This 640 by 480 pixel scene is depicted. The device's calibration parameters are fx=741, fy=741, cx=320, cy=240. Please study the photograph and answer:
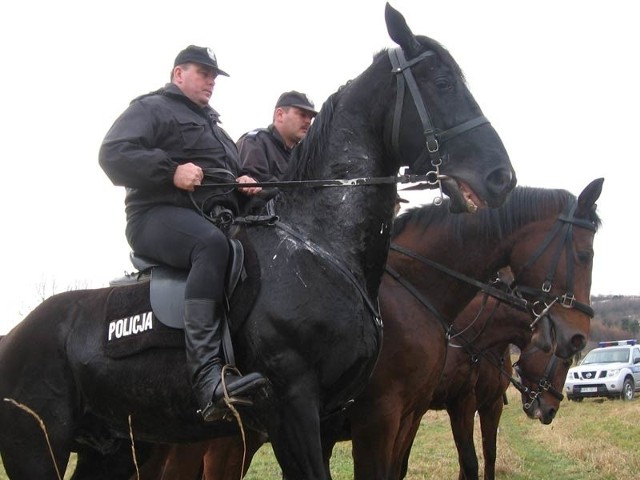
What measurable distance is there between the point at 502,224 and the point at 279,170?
2.16m

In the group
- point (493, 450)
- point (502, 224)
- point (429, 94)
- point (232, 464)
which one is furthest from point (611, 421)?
point (429, 94)

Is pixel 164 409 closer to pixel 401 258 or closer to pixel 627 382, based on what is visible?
pixel 401 258

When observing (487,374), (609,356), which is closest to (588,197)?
(487,374)

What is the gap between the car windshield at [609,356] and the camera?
31.1 metres

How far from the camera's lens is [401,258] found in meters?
6.62

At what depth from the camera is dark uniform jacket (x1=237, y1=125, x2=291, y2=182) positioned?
20.3 feet

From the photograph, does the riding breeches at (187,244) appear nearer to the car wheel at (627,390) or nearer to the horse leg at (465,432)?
the horse leg at (465,432)

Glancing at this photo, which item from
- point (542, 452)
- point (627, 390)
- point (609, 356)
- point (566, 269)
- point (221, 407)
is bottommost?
point (627, 390)

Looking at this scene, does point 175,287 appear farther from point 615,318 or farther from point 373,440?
point 615,318

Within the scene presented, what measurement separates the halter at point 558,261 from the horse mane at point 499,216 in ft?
0.38

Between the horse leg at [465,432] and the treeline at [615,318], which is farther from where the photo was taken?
the treeline at [615,318]

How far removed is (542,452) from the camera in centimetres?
1497

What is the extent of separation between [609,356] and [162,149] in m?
30.5

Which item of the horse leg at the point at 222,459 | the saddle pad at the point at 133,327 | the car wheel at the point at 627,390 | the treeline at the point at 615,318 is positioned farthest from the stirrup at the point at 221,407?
the treeline at the point at 615,318
